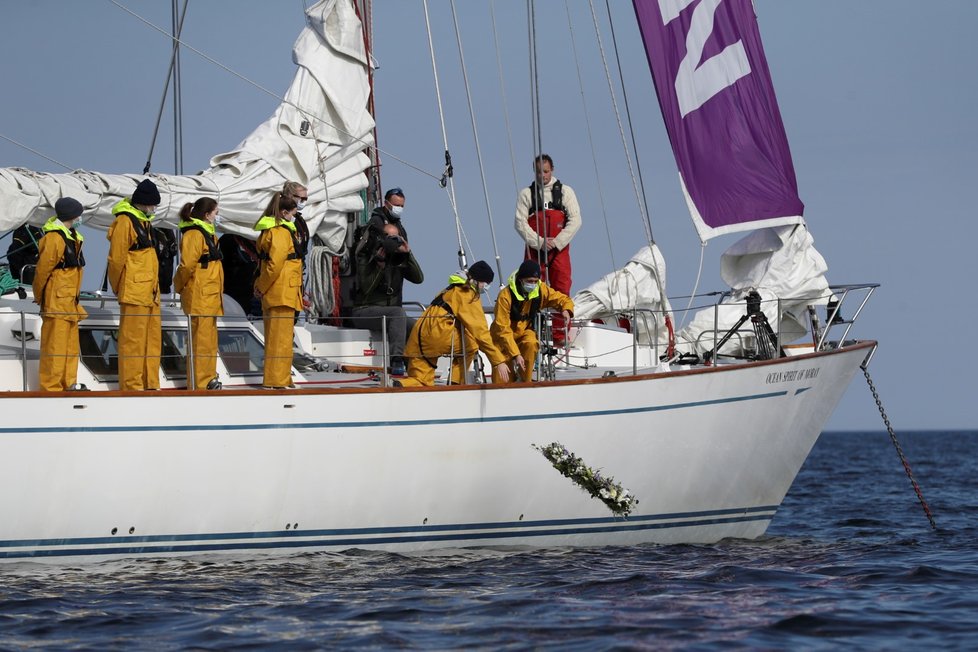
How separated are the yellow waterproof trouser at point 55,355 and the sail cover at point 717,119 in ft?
20.2

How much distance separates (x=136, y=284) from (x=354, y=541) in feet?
8.75

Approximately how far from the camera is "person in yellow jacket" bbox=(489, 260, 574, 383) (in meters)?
11.7

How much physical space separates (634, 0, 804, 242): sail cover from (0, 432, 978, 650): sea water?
131 inches

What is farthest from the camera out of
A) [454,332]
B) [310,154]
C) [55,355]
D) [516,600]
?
[310,154]

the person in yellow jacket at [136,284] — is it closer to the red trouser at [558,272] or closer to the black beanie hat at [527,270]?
the black beanie hat at [527,270]

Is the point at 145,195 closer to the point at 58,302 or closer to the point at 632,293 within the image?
the point at 58,302

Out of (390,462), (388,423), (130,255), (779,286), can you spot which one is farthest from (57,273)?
(779,286)

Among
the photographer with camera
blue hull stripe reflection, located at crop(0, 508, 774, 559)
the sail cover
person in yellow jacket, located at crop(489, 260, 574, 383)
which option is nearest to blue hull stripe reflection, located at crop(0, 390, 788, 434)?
person in yellow jacket, located at crop(489, 260, 574, 383)

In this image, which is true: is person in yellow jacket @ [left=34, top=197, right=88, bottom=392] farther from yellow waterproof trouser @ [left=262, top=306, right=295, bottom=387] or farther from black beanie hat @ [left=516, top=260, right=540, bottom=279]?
black beanie hat @ [left=516, top=260, right=540, bottom=279]

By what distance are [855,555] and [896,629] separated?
3.65 meters

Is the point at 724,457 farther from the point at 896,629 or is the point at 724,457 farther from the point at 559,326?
the point at 896,629

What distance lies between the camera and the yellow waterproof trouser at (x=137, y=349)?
10773 millimetres

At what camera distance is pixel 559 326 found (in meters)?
13.8

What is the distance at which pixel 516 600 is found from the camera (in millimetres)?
9281
